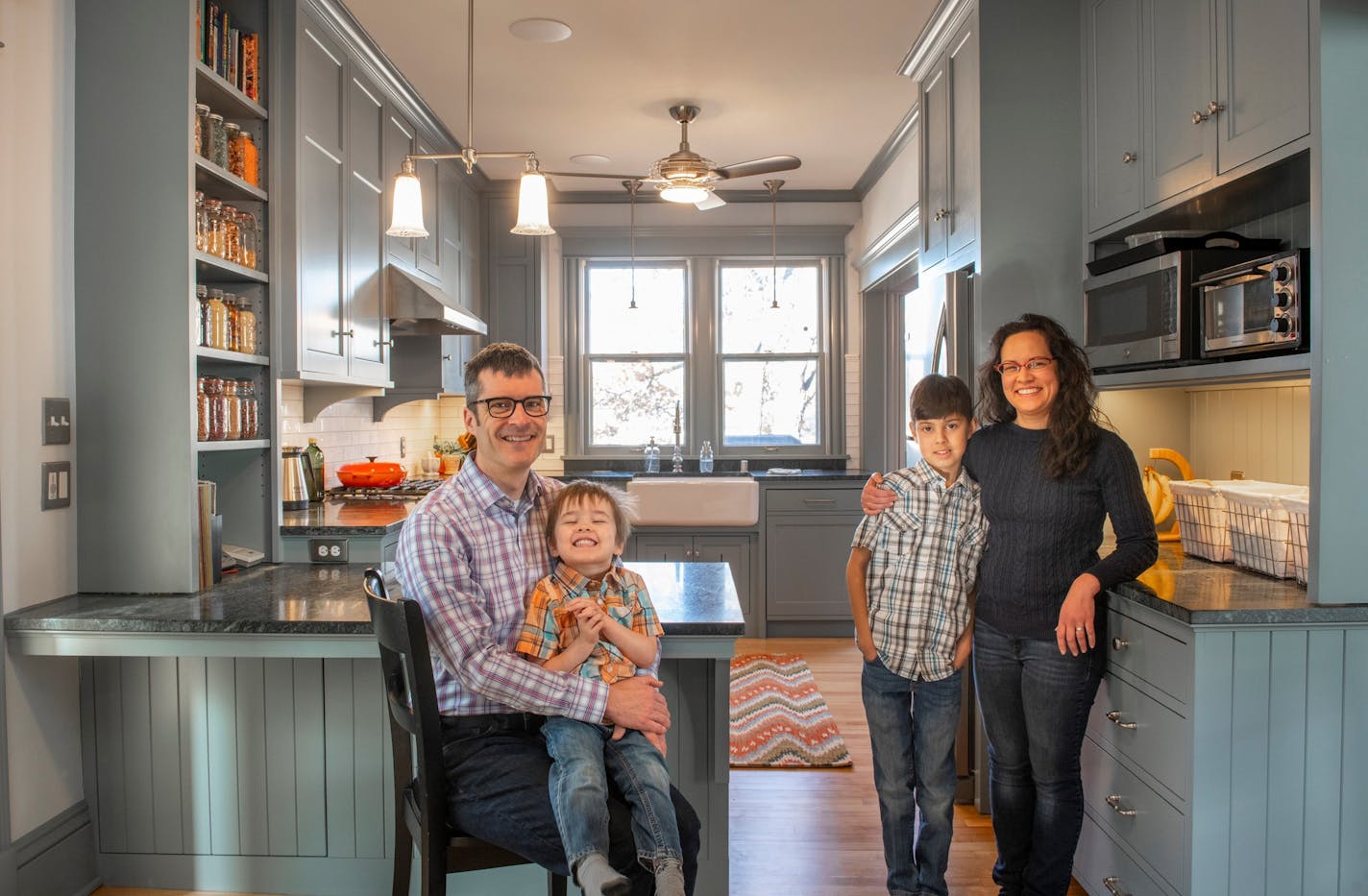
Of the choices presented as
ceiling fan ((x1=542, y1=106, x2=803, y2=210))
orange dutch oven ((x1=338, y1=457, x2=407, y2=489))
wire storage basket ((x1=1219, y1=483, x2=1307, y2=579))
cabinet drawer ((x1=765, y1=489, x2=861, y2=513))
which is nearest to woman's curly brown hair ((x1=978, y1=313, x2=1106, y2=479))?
wire storage basket ((x1=1219, y1=483, x2=1307, y2=579))

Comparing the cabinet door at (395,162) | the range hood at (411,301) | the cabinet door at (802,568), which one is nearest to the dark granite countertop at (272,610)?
the range hood at (411,301)

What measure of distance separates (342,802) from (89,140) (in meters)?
1.83

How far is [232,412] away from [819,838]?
7.09 ft

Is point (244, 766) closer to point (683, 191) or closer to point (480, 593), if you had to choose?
point (480, 593)

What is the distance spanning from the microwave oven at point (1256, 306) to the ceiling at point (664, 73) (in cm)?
162

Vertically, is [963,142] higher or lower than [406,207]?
higher

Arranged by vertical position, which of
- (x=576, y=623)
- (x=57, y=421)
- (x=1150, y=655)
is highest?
(x=57, y=421)

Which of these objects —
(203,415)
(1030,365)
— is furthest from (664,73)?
(1030,365)

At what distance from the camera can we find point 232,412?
2779 millimetres

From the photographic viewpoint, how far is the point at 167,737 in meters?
2.40

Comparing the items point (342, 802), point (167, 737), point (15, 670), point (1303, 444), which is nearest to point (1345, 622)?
point (1303, 444)

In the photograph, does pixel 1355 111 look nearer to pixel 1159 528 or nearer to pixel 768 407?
pixel 1159 528

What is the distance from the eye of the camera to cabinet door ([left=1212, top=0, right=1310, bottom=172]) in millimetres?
1947

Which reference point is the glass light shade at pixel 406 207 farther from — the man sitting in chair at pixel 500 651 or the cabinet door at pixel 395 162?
the man sitting in chair at pixel 500 651
